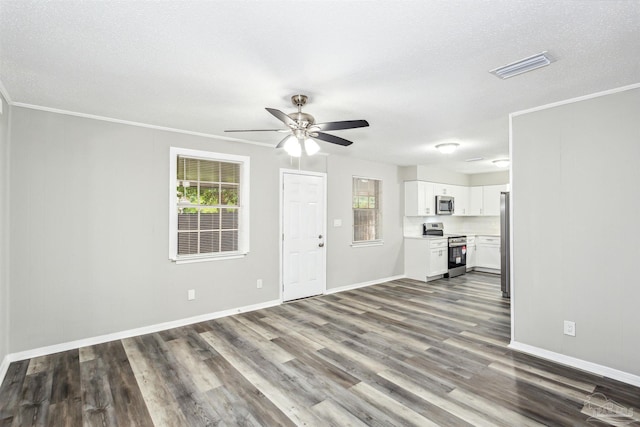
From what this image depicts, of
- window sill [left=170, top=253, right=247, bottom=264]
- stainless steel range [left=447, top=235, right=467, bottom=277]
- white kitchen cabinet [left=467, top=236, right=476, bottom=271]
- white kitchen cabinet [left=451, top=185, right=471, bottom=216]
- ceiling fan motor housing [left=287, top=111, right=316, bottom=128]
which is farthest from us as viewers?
white kitchen cabinet [left=451, top=185, right=471, bottom=216]

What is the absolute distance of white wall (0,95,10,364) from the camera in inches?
114

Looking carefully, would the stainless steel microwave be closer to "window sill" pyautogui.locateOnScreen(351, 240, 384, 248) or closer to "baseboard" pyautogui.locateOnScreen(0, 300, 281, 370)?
"window sill" pyautogui.locateOnScreen(351, 240, 384, 248)

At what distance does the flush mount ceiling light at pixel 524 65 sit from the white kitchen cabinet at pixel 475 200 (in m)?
6.44

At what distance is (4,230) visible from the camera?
300 centimetres

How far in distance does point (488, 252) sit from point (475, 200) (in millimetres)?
1459

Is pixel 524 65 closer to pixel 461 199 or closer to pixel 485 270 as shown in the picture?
pixel 461 199

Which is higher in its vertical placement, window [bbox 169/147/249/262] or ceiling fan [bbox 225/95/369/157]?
ceiling fan [bbox 225/95/369/157]

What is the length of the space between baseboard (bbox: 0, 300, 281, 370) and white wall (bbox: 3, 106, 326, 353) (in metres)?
0.05

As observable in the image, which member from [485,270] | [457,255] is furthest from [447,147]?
[485,270]

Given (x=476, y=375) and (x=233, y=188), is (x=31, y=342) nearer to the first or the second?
(x=233, y=188)

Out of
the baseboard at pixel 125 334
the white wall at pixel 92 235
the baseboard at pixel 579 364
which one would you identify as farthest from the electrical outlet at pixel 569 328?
the white wall at pixel 92 235

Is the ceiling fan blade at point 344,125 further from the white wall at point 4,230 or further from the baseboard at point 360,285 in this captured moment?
the baseboard at point 360,285

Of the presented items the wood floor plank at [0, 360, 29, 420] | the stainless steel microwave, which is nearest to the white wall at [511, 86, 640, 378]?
the stainless steel microwave

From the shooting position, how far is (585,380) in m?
2.74
